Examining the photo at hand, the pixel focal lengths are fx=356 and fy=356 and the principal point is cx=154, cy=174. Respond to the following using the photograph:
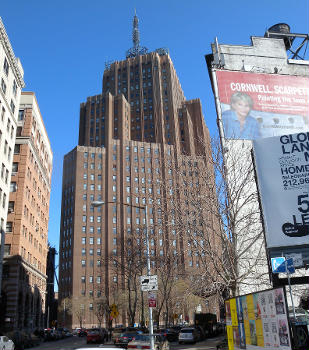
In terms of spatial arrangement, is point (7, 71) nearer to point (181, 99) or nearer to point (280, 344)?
point (280, 344)

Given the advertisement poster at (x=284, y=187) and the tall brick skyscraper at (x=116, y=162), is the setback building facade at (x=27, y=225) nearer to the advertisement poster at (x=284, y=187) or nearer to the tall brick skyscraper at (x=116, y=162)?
the tall brick skyscraper at (x=116, y=162)

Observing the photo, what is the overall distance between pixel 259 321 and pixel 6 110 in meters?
46.8

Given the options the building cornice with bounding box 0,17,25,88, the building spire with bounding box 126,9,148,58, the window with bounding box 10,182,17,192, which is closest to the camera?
the building cornice with bounding box 0,17,25,88

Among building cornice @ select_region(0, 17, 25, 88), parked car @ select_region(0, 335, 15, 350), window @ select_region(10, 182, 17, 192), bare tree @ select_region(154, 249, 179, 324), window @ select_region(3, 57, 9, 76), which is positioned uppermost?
building cornice @ select_region(0, 17, 25, 88)

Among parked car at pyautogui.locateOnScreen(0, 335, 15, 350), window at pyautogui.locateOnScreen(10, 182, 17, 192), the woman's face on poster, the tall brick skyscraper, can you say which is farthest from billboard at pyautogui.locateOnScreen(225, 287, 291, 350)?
the tall brick skyscraper

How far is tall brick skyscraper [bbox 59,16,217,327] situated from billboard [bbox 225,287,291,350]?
225 feet

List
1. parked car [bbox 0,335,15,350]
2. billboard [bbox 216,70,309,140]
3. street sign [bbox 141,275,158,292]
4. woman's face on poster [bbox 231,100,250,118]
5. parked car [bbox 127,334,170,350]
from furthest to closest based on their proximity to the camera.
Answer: woman's face on poster [bbox 231,100,250,118] → billboard [bbox 216,70,309,140] → parked car [bbox 0,335,15,350] → parked car [bbox 127,334,170,350] → street sign [bbox 141,275,158,292]

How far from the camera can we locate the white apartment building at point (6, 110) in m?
47.1

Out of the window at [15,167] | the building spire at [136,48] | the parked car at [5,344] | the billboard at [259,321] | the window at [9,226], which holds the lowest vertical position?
the parked car at [5,344]

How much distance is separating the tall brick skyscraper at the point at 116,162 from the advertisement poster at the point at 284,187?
209 ft

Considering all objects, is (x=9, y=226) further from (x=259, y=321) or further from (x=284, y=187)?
(x=259, y=321)

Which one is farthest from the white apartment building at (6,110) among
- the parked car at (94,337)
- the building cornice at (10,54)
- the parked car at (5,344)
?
the parked car at (5,344)

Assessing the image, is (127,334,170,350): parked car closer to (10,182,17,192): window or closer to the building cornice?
(10,182,17,192): window

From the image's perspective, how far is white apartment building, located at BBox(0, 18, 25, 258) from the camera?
47062mm
